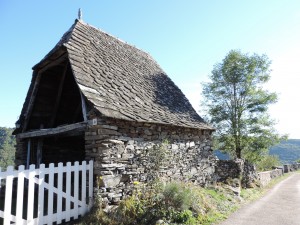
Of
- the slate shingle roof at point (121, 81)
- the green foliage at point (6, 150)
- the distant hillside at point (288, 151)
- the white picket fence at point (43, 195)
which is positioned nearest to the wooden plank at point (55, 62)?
the slate shingle roof at point (121, 81)

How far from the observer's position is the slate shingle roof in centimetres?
677

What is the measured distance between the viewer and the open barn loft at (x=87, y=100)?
6.57 meters

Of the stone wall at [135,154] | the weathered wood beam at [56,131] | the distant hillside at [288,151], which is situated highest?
the weathered wood beam at [56,131]

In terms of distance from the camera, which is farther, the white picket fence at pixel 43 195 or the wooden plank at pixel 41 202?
the wooden plank at pixel 41 202

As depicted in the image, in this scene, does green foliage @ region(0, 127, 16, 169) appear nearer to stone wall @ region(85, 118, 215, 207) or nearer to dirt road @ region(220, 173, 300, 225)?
stone wall @ region(85, 118, 215, 207)

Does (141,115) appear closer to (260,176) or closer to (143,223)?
(143,223)

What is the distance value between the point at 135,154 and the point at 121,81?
2841 millimetres

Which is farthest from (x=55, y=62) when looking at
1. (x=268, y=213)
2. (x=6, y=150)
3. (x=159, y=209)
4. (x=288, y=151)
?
(x=288, y=151)

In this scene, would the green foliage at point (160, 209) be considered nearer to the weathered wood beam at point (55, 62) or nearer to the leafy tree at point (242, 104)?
the weathered wood beam at point (55, 62)

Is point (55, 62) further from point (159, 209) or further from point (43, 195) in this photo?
point (159, 209)

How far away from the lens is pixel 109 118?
20.6 ft

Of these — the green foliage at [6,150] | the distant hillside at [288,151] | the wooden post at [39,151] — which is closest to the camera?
the wooden post at [39,151]

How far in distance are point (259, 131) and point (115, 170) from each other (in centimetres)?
1325

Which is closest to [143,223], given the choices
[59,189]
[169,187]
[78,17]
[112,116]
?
[169,187]
